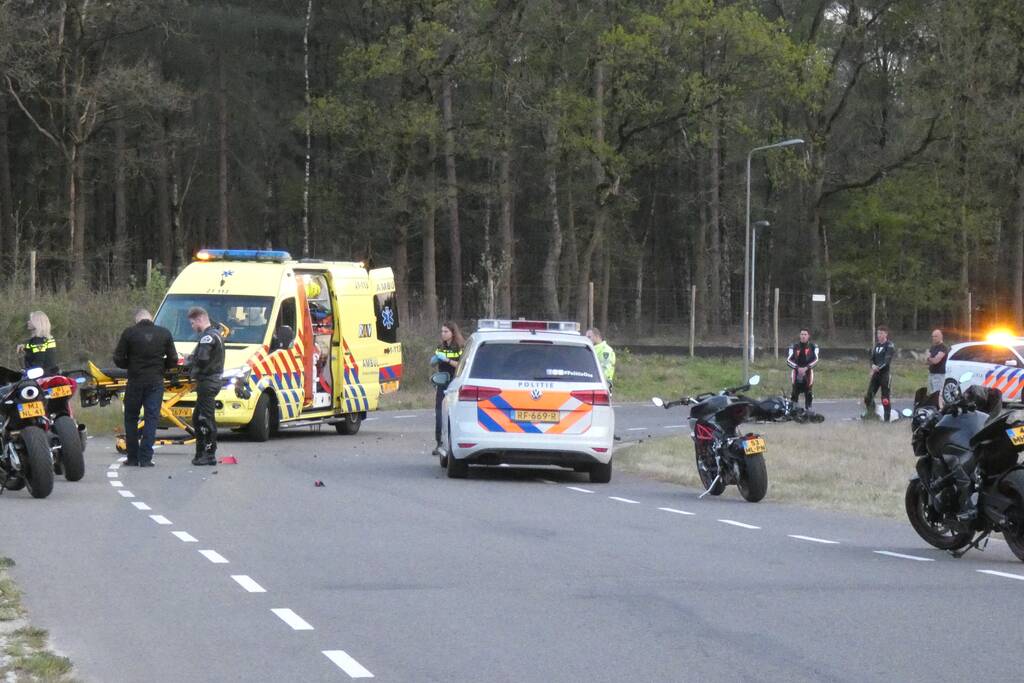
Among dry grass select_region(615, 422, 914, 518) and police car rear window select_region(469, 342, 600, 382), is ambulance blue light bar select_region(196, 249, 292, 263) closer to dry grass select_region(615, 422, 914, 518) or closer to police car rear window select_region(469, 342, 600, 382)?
dry grass select_region(615, 422, 914, 518)

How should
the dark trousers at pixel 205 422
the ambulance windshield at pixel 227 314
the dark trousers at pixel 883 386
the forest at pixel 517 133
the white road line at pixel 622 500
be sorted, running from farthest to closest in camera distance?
the forest at pixel 517 133
the dark trousers at pixel 883 386
the ambulance windshield at pixel 227 314
the dark trousers at pixel 205 422
the white road line at pixel 622 500

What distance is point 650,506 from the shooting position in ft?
55.3

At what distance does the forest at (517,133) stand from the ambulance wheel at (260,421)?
1480 cm

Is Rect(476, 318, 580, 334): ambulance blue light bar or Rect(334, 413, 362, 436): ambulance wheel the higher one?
Rect(476, 318, 580, 334): ambulance blue light bar

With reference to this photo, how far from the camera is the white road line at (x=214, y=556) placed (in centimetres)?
1170

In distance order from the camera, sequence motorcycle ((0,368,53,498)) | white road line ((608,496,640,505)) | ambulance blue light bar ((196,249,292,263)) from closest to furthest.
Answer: motorcycle ((0,368,53,498)), white road line ((608,496,640,505)), ambulance blue light bar ((196,249,292,263))

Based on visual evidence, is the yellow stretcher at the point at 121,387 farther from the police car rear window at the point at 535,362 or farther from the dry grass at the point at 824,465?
the dry grass at the point at 824,465

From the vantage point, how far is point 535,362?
19266mm

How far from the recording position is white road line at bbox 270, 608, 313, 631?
29.7ft

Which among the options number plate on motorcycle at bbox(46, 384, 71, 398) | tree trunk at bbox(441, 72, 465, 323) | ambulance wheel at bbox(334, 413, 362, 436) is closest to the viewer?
number plate on motorcycle at bbox(46, 384, 71, 398)

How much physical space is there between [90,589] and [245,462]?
1100 centimetres

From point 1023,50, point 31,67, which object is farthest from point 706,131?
point 31,67

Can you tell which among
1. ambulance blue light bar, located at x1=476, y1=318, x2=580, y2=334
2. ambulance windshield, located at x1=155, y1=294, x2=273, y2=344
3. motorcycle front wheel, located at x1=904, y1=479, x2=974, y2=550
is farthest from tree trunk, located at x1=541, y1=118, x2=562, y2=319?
motorcycle front wheel, located at x1=904, y1=479, x2=974, y2=550

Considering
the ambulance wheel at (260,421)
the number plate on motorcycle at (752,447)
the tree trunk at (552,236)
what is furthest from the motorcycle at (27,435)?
the tree trunk at (552,236)
